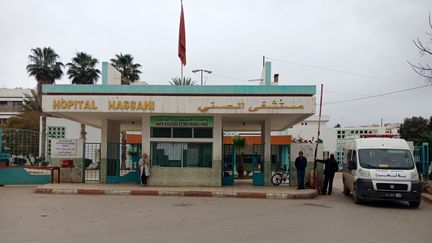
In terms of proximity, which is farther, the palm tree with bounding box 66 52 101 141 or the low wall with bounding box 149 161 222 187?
the palm tree with bounding box 66 52 101 141

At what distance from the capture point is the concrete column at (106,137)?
20.7 meters

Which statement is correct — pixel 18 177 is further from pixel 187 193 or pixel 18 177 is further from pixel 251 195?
pixel 251 195

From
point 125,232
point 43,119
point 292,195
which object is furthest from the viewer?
point 43,119

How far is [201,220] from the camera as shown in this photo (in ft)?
36.3

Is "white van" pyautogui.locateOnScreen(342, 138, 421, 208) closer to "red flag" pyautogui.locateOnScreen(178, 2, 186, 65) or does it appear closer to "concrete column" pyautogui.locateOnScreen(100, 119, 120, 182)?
"red flag" pyautogui.locateOnScreen(178, 2, 186, 65)

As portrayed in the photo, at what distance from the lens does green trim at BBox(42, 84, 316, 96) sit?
18.3 m

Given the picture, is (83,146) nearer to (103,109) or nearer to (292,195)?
(103,109)

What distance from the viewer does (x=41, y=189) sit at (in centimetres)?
1775

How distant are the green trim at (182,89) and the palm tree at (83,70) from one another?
2581 centimetres

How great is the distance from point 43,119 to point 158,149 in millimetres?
24309

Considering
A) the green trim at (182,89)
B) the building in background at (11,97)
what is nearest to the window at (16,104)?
the building in background at (11,97)

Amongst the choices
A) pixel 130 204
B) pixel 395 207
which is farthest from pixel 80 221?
pixel 395 207

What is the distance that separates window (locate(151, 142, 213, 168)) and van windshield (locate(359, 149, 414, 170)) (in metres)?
6.44

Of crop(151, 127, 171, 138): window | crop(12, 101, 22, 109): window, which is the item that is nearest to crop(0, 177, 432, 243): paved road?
crop(151, 127, 171, 138): window
